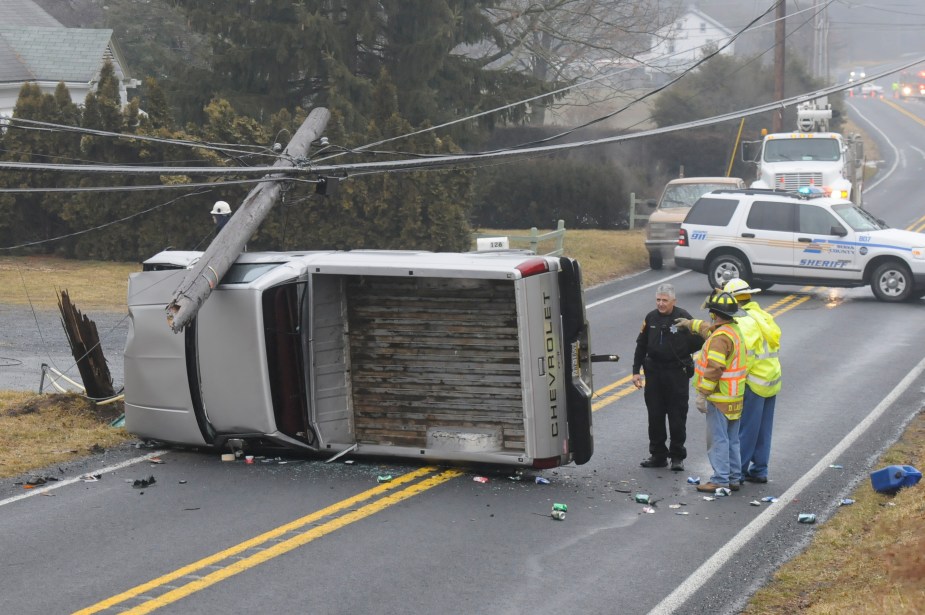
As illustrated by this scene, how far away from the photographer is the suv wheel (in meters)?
23.5

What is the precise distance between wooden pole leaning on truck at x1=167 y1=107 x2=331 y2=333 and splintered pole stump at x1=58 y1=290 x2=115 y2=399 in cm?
247

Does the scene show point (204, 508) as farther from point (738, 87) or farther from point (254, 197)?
point (738, 87)

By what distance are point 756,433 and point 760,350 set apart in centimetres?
76

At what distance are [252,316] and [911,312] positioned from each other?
14.8 metres

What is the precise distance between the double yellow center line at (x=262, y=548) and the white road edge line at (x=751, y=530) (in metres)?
2.71

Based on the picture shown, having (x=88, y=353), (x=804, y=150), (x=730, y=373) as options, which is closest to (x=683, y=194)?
(x=804, y=150)

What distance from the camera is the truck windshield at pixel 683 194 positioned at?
29625 mm

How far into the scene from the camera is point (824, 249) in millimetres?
22812

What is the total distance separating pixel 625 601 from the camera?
7801mm

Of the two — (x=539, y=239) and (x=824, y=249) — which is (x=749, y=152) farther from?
(x=824, y=249)

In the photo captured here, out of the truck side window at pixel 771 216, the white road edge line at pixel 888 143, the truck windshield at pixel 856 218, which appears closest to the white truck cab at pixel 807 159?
the truck windshield at pixel 856 218

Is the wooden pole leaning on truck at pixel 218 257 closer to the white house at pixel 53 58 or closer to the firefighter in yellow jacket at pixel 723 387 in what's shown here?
the firefighter in yellow jacket at pixel 723 387

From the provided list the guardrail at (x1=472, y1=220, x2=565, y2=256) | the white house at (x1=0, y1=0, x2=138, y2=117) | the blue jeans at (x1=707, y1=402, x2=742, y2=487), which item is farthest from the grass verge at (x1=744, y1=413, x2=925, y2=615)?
the white house at (x1=0, y1=0, x2=138, y2=117)

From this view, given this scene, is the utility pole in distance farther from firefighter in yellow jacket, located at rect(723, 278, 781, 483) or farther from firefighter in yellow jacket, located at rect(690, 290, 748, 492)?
firefighter in yellow jacket, located at rect(690, 290, 748, 492)
